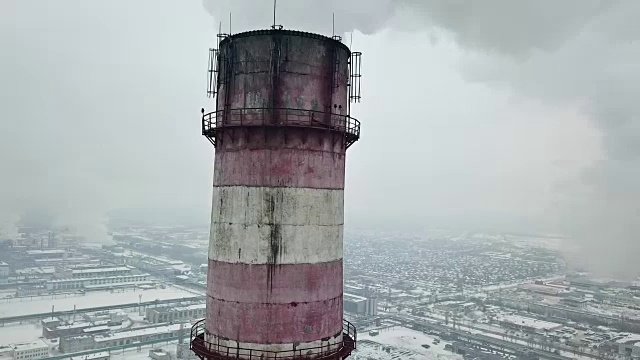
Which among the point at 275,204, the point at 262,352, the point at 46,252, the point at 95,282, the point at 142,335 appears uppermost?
the point at 275,204

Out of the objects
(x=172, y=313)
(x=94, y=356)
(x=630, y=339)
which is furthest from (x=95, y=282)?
(x=630, y=339)

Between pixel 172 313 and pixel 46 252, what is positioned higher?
pixel 46 252

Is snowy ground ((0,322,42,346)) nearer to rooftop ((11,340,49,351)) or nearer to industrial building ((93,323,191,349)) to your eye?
rooftop ((11,340,49,351))

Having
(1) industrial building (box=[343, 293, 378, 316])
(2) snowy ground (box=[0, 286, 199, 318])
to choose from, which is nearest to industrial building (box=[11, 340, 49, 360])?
(2) snowy ground (box=[0, 286, 199, 318])

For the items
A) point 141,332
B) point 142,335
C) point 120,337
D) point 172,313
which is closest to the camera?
point 120,337

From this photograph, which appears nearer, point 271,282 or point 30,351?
point 271,282

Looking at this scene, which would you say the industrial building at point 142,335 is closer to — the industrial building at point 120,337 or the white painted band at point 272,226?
the industrial building at point 120,337

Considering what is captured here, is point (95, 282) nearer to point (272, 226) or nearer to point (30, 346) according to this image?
point (30, 346)


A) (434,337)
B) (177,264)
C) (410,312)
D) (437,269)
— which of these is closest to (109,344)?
(434,337)
